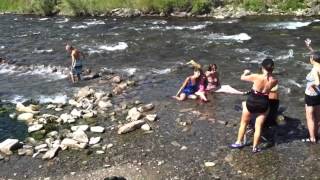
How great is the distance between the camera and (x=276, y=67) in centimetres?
2528

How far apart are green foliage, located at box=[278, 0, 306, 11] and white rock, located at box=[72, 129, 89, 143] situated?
32.4 metres

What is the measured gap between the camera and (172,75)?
24.8 meters

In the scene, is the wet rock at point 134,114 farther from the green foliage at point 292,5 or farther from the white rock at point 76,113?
the green foliage at point 292,5

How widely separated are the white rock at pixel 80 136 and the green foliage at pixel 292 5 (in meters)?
32.4

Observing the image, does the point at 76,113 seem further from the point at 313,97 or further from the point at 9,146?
the point at 313,97

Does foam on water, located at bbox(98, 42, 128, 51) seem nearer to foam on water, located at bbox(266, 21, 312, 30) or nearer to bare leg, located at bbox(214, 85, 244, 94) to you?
foam on water, located at bbox(266, 21, 312, 30)

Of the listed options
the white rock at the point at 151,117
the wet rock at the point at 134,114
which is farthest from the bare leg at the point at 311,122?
the wet rock at the point at 134,114

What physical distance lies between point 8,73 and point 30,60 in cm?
324

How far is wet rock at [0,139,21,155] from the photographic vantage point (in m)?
15.7

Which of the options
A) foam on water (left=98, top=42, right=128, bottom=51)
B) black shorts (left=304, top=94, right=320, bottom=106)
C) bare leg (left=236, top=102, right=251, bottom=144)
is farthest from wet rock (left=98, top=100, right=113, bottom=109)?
foam on water (left=98, top=42, right=128, bottom=51)

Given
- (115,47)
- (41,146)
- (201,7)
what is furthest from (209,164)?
(201,7)

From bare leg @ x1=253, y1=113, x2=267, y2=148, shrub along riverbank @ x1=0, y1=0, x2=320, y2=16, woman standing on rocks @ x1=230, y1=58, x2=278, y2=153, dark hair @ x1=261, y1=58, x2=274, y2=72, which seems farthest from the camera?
shrub along riverbank @ x1=0, y1=0, x2=320, y2=16

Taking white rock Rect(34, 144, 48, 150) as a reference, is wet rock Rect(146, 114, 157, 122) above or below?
above

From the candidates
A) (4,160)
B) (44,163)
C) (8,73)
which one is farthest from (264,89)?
(8,73)
